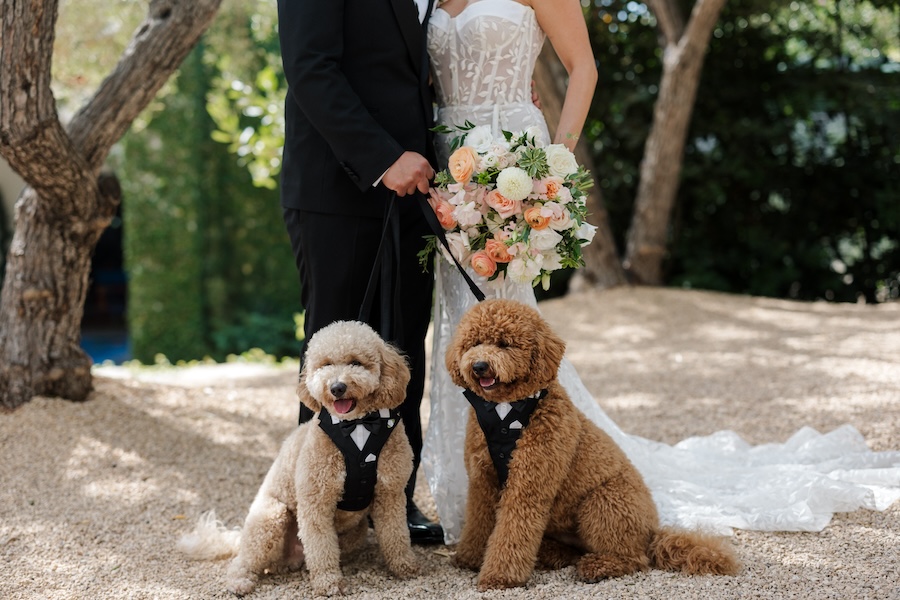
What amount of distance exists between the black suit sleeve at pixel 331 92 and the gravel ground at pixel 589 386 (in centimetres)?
141

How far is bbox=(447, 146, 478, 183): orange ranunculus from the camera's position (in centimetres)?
273

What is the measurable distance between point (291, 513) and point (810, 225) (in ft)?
26.9

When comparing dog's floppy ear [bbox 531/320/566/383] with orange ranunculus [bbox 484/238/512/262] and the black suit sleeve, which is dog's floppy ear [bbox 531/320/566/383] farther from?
the black suit sleeve

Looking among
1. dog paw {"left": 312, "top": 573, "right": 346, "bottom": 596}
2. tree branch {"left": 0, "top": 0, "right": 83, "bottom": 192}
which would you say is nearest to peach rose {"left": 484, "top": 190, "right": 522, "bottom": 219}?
dog paw {"left": 312, "top": 573, "right": 346, "bottom": 596}

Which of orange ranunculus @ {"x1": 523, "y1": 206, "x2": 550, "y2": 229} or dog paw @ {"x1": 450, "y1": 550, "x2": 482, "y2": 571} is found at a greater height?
orange ranunculus @ {"x1": 523, "y1": 206, "x2": 550, "y2": 229}

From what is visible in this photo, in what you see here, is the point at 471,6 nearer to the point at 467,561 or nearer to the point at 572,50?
the point at 572,50

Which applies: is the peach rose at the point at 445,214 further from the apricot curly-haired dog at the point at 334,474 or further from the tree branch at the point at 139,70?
the tree branch at the point at 139,70

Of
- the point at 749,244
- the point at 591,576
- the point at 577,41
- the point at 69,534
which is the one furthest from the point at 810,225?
the point at 69,534

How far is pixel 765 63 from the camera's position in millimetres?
9320

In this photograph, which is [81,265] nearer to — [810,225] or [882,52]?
[810,225]

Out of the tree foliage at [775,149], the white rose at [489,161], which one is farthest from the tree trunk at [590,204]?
the white rose at [489,161]

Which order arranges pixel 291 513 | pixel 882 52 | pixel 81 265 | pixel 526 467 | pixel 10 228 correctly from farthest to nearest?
pixel 10 228, pixel 882 52, pixel 81 265, pixel 291 513, pixel 526 467

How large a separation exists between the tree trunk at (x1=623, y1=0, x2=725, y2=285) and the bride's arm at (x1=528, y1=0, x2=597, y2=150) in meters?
4.93

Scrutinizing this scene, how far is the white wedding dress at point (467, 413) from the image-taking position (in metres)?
3.10
